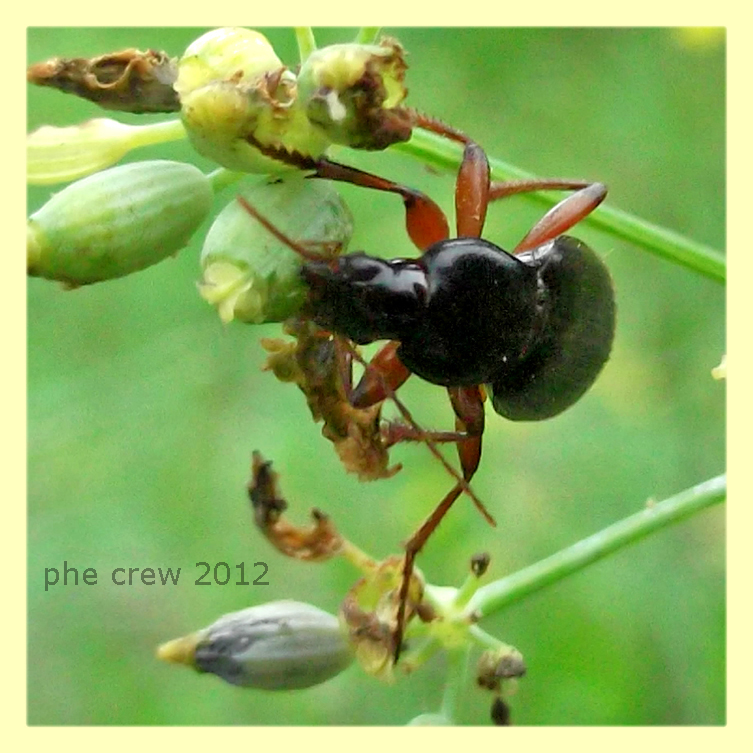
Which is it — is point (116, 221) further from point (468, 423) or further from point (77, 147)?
point (468, 423)

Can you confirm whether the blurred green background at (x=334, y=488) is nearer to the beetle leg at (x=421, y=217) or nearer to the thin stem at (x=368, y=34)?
the beetle leg at (x=421, y=217)

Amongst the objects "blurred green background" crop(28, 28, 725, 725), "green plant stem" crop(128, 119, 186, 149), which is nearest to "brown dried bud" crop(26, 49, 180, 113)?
"green plant stem" crop(128, 119, 186, 149)

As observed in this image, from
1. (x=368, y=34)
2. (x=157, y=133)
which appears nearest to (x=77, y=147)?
(x=157, y=133)

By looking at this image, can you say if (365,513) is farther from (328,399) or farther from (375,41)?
(375,41)

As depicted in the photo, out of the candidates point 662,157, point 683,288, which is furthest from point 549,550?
point 662,157

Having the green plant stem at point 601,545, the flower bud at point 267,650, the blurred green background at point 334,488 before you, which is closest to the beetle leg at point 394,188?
the green plant stem at point 601,545

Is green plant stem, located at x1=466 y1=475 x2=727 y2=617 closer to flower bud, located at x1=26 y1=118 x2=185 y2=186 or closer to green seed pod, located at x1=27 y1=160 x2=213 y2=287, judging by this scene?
green seed pod, located at x1=27 y1=160 x2=213 y2=287
